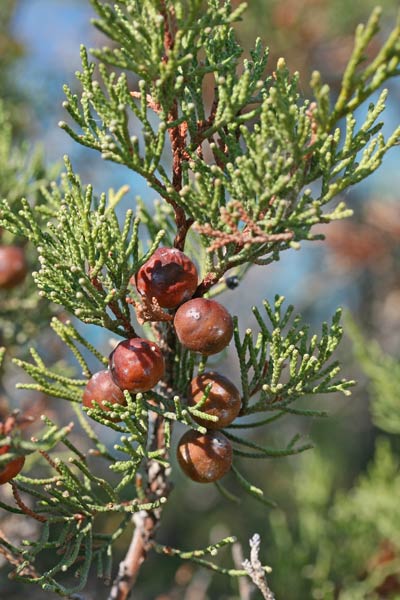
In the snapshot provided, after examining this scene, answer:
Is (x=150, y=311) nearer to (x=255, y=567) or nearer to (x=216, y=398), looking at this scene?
(x=216, y=398)

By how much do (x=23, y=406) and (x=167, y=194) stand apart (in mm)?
1543

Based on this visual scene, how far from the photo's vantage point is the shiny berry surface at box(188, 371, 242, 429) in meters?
1.10

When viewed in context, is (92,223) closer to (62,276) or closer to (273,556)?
(62,276)

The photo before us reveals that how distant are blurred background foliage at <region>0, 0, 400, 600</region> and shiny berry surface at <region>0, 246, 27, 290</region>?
0.18 metres

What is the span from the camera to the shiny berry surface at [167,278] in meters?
1.08

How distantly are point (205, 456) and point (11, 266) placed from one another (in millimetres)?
1023

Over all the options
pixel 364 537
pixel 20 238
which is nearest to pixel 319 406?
pixel 364 537

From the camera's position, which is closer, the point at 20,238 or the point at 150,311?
the point at 150,311

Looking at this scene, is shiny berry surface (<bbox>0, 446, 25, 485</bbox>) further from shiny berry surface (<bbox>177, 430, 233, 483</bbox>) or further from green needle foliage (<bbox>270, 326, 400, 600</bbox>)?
green needle foliage (<bbox>270, 326, 400, 600</bbox>)

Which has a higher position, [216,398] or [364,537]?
[216,398]

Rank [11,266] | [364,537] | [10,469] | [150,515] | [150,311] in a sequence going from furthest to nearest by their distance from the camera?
1. [364,537]
2. [11,266]
3. [150,515]
4. [150,311]
5. [10,469]

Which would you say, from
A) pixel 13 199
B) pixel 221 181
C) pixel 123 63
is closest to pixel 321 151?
pixel 221 181

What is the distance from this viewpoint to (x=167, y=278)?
108 cm

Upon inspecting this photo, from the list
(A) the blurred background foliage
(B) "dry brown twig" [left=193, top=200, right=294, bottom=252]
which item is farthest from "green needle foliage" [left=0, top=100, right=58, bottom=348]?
(B) "dry brown twig" [left=193, top=200, right=294, bottom=252]
